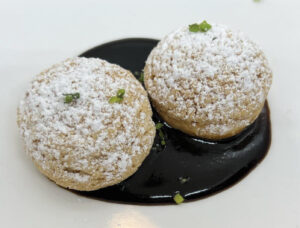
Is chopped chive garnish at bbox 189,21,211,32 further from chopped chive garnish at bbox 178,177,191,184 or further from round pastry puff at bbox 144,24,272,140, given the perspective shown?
chopped chive garnish at bbox 178,177,191,184

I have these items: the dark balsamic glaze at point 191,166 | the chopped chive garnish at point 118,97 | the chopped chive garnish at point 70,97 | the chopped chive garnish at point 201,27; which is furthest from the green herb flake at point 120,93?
the chopped chive garnish at point 201,27

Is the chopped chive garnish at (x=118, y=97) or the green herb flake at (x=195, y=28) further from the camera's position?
the green herb flake at (x=195, y=28)

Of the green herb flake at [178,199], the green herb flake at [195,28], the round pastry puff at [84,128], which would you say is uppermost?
the green herb flake at [195,28]

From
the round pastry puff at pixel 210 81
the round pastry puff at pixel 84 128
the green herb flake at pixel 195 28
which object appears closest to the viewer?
the round pastry puff at pixel 84 128

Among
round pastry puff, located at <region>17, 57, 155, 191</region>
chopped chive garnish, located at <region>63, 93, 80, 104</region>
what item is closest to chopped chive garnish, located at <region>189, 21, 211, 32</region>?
round pastry puff, located at <region>17, 57, 155, 191</region>

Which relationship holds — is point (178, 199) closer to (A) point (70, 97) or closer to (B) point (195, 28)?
(A) point (70, 97)

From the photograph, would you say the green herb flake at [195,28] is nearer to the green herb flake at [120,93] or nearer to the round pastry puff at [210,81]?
the round pastry puff at [210,81]
